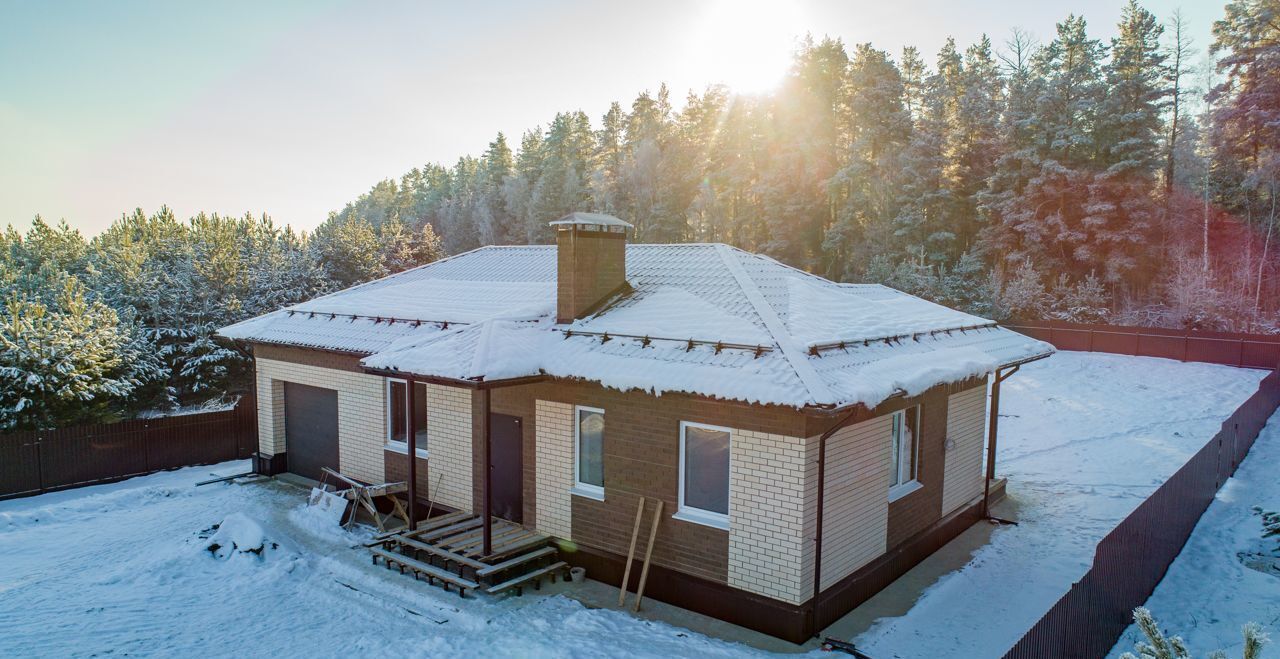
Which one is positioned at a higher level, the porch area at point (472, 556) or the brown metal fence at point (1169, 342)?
the brown metal fence at point (1169, 342)

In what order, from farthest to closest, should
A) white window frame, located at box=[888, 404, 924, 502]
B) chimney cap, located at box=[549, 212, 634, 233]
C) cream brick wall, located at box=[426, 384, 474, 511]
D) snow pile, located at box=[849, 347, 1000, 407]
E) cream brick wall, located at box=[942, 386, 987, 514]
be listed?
cream brick wall, located at box=[942, 386, 987, 514] < cream brick wall, located at box=[426, 384, 474, 511] < chimney cap, located at box=[549, 212, 634, 233] < white window frame, located at box=[888, 404, 924, 502] < snow pile, located at box=[849, 347, 1000, 407]

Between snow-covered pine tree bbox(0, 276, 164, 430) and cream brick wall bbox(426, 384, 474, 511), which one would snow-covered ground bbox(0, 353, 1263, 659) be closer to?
cream brick wall bbox(426, 384, 474, 511)

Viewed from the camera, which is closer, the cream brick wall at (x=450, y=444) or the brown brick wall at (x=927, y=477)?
the brown brick wall at (x=927, y=477)

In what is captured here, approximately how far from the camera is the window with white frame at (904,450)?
34.1 feet

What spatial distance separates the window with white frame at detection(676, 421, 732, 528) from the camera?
8867mm

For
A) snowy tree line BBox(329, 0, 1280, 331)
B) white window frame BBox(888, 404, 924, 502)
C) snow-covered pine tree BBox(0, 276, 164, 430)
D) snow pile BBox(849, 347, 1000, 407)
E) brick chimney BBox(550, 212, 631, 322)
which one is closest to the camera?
snow pile BBox(849, 347, 1000, 407)

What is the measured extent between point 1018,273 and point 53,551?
36.3 meters

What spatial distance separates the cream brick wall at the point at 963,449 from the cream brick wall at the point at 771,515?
14.7 ft

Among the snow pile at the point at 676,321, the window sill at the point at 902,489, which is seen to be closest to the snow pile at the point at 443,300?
the snow pile at the point at 676,321

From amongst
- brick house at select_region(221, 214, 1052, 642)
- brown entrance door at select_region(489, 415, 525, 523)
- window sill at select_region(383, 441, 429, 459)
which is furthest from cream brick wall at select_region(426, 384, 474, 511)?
brown entrance door at select_region(489, 415, 525, 523)

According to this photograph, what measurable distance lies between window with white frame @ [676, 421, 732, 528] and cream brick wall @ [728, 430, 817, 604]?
0.91 feet

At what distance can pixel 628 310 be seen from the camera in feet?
35.1

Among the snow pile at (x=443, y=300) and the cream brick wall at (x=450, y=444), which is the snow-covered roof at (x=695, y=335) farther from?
the cream brick wall at (x=450, y=444)

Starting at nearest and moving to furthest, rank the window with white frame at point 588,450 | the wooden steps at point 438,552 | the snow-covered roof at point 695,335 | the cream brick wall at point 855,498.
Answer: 1. the snow-covered roof at point 695,335
2. the cream brick wall at point 855,498
3. the wooden steps at point 438,552
4. the window with white frame at point 588,450
